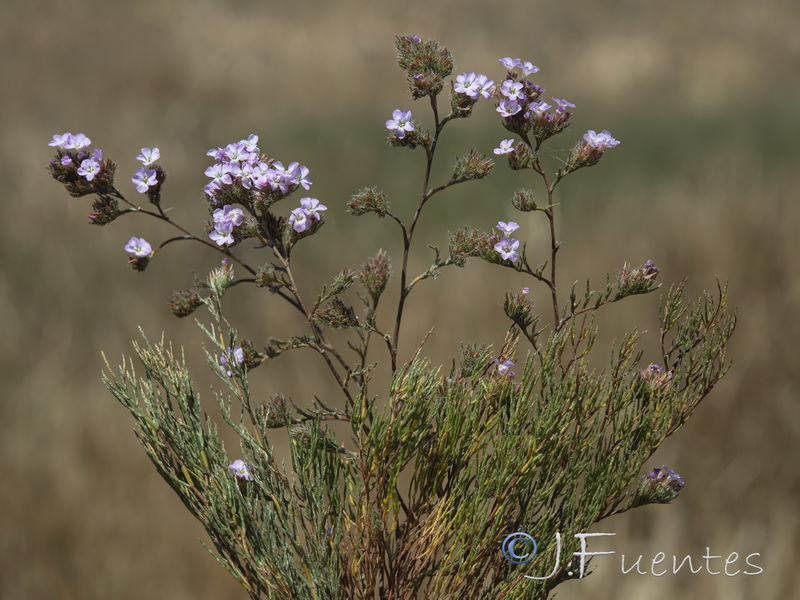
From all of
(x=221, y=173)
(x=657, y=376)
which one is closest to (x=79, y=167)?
(x=221, y=173)

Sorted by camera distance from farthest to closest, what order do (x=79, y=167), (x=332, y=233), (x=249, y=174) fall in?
(x=332, y=233)
(x=79, y=167)
(x=249, y=174)

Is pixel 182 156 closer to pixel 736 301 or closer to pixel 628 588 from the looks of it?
pixel 736 301

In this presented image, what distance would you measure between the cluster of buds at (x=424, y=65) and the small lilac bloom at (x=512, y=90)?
0.36 ft

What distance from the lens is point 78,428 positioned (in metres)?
6.96

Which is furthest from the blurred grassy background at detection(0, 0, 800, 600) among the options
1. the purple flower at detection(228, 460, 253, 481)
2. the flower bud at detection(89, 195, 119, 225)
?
the flower bud at detection(89, 195, 119, 225)

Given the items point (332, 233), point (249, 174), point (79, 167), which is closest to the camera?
point (249, 174)

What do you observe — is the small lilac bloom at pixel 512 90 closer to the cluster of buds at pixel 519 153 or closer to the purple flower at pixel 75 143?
the cluster of buds at pixel 519 153

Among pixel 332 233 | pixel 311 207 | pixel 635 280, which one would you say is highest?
pixel 332 233

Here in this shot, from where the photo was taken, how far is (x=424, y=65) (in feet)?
4.81

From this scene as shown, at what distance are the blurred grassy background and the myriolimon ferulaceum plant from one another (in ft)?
2.46

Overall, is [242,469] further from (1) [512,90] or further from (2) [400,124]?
(1) [512,90]

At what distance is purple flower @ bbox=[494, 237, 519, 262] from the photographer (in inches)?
55.6

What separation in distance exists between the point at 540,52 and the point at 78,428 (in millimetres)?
17516

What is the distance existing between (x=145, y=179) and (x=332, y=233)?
31.4ft
